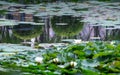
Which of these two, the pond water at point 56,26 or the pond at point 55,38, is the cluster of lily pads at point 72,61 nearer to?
the pond at point 55,38

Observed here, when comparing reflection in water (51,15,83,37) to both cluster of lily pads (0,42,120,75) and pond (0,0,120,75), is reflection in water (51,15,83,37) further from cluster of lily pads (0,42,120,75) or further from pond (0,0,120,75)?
cluster of lily pads (0,42,120,75)

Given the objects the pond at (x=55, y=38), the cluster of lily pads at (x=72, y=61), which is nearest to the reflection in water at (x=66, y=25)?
the pond at (x=55, y=38)

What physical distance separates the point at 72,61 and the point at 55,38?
3.45m

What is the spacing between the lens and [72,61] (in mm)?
4605

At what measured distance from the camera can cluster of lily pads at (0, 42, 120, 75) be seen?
4426 millimetres

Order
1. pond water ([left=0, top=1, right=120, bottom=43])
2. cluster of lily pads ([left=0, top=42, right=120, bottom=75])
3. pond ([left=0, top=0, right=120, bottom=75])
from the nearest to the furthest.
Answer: cluster of lily pads ([left=0, top=42, right=120, bottom=75]), pond ([left=0, top=0, right=120, bottom=75]), pond water ([left=0, top=1, right=120, bottom=43])

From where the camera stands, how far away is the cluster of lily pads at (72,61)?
443 centimetres

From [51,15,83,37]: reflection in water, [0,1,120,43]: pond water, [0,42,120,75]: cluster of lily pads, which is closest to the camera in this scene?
[0,42,120,75]: cluster of lily pads

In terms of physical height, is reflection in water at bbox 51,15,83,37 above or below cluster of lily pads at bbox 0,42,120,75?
below

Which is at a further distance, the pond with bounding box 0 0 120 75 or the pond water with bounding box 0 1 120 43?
the pond water with bounding box 0 1 120 43

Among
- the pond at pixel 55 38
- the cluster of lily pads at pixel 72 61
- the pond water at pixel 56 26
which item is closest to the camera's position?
the cluster of lily pads at pixel 72 61

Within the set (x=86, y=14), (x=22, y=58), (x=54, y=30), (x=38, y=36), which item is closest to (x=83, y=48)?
(x=22, y=58)

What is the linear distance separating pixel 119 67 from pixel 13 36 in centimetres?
394

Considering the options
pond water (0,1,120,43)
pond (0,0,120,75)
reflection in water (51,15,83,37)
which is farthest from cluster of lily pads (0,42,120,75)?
reflection in water (51,15,83,37)
